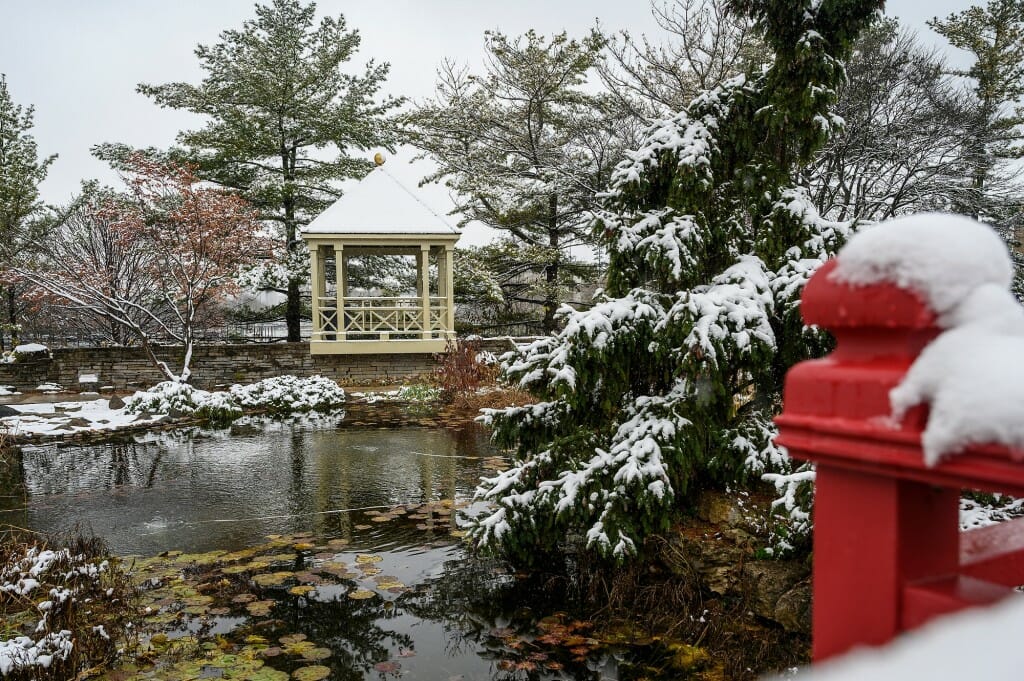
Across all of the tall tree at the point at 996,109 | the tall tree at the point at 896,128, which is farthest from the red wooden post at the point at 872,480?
the tall tree at the point at 996,109

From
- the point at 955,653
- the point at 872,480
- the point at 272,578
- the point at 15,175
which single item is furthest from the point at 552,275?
the point at 955,653

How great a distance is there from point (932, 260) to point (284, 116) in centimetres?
2074

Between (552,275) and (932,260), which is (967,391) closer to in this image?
(932,260)

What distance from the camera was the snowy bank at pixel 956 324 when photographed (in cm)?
62

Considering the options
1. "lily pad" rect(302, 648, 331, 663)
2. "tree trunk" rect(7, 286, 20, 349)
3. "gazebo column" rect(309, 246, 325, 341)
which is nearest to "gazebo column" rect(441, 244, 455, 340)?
"gazebo column" rect(309, 246, 325, 341)

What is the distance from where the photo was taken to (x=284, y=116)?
19.0m

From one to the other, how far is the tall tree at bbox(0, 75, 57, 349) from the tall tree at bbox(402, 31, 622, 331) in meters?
13.3

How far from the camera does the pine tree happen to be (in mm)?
4258

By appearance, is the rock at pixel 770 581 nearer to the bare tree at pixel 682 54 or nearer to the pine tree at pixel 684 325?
the pine tree at pixel 684 325

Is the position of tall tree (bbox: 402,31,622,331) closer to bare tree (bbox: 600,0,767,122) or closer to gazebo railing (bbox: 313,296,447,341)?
bare tree (bbox: 600,0,767,122)

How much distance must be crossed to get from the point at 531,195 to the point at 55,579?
588 inches

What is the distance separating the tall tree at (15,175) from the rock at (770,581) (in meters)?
22.7

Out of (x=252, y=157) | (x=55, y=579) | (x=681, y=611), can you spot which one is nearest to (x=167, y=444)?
(x=55, y=579)

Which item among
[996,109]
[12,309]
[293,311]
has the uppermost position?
[996,109]
